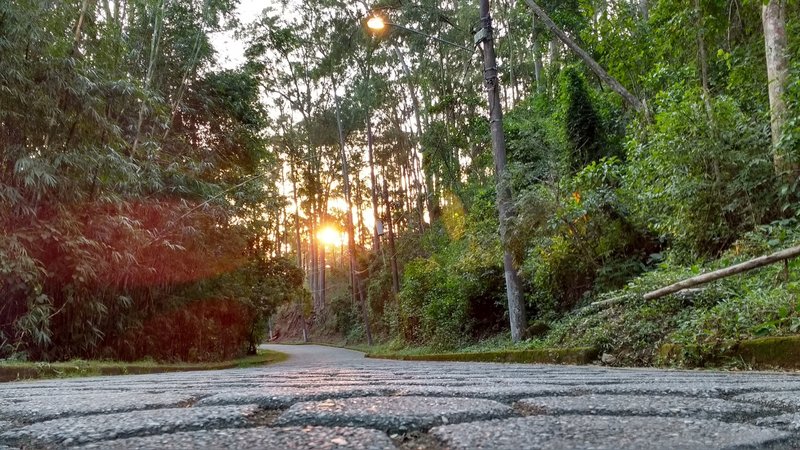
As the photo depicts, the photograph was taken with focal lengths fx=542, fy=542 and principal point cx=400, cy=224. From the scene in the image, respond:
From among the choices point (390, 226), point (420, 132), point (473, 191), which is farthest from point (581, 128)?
point (420, 132)

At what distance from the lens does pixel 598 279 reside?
859 centimetres

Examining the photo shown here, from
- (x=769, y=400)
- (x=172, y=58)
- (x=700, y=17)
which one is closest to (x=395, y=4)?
(x=172, y=58)

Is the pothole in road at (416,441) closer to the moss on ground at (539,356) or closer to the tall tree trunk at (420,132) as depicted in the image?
the moss on ground at (539,356)

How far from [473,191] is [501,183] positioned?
10.2 meters

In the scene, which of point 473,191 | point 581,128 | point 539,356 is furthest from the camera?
point 473,191

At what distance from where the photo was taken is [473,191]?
A: 19.0 m

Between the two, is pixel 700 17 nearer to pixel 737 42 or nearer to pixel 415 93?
pixel 737 42

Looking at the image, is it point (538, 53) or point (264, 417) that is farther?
point (538, 53)

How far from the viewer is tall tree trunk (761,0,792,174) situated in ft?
21.7

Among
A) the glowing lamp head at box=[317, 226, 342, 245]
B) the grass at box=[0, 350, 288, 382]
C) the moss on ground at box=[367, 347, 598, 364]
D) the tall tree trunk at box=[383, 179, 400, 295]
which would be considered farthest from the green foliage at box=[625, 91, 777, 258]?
the glowing lamp head at box=[317, 226, 342, 245]

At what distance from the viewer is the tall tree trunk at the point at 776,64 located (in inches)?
261

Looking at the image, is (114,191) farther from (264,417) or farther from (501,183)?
(264,417)

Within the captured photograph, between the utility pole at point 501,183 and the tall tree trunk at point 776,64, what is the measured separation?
366cm

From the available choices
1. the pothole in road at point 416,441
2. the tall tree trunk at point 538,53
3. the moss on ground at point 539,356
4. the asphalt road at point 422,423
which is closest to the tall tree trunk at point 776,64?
the moss on ground at point 539,356
